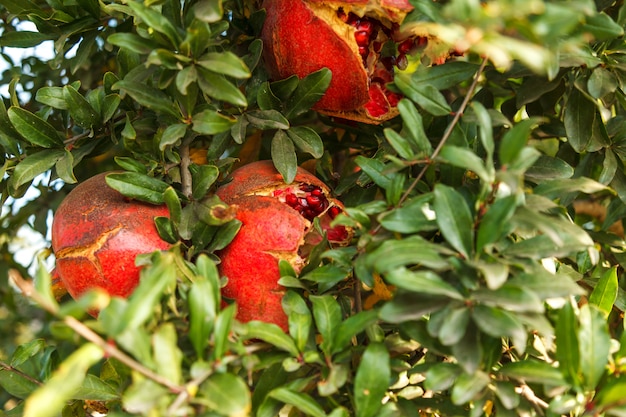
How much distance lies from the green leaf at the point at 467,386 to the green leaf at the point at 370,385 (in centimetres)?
9

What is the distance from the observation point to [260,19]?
120 cm

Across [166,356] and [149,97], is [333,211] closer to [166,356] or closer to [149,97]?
[149,97]

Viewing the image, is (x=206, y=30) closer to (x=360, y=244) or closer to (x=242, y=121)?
(x=242, y=121)

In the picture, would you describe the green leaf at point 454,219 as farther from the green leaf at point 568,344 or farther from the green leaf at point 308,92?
the green leaf at point 308,92

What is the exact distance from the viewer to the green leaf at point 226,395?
73cm

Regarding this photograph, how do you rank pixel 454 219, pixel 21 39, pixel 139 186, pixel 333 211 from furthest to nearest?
pixel 21 39, pixel 333 211, pixel 139 186, pixel 454 219

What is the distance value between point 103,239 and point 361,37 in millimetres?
518

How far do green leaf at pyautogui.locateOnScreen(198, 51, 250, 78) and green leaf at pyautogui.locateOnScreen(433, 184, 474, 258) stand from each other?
0.29 metres

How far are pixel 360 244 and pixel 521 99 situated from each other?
0.42 m

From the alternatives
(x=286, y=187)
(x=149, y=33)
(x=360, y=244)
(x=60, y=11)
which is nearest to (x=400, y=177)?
(x=360, y=244)

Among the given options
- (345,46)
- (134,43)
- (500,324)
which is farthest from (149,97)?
(500,324)

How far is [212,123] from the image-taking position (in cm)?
99

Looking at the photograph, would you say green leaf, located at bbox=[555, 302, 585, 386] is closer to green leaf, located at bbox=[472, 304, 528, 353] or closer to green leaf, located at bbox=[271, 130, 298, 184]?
green leaf, located at bbox=[472, 304, 528, 353]

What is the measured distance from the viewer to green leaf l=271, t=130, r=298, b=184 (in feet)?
3.65
